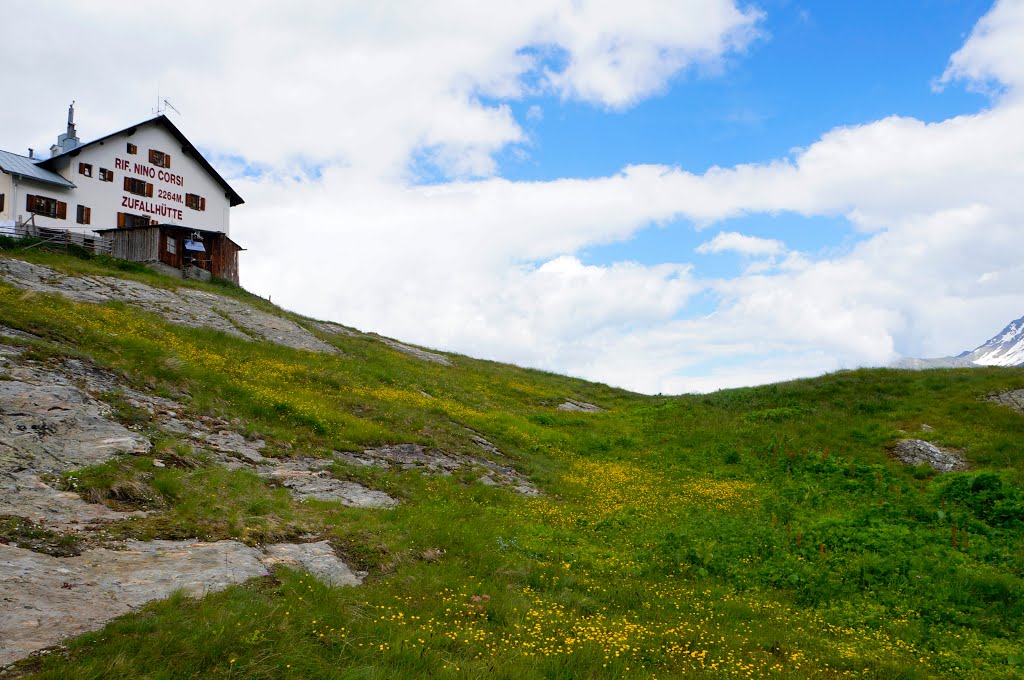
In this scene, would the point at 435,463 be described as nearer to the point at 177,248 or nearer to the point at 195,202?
the point at 177,248

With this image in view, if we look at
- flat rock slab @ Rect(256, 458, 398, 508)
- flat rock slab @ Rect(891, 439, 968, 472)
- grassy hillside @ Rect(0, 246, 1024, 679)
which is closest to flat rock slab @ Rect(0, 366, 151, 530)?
grassy hillside @ Rect(0, 246, 1024, 679)

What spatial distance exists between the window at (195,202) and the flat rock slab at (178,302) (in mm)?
28466

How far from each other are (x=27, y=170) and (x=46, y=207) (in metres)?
3.13

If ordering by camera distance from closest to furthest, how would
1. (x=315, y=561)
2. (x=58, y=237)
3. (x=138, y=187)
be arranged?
1. (x=315, y=561)
2. (x=58, y=237)
3. (x=138, y=187)

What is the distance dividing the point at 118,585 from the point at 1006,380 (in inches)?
1530

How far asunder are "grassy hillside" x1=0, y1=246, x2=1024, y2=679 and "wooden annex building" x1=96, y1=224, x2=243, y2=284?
19.0m

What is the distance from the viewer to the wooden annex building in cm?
4294

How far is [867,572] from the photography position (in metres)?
13.1

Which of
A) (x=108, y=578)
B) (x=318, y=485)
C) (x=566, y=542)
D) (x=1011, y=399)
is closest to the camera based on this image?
(x=108, y=578)

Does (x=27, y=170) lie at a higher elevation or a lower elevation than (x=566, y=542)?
higher

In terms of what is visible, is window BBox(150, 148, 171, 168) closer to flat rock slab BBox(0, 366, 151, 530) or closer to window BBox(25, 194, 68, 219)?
window BBox(25, 194, 68, 219)

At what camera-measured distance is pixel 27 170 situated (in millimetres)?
47719

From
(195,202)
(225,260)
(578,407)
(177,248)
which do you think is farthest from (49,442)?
(195,202)

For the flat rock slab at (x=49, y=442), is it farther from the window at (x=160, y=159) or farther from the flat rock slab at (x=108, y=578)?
the window at (x=160, y=159)
